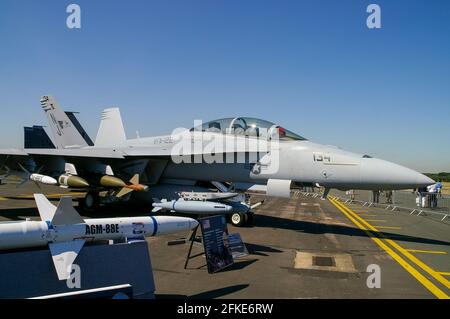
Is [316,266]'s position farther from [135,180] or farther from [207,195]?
[135,180]

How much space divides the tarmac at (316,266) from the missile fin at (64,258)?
5.17 feet

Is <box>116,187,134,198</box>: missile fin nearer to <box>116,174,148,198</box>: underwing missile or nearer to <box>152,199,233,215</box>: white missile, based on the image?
→ <box>116,174,148,198</box>: underwing missile

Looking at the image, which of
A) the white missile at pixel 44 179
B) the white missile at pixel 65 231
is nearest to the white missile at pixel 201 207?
the white missile at pixel 65 231

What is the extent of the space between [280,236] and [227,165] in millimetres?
3157

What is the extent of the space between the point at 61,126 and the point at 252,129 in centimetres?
1327

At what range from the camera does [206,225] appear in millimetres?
7160

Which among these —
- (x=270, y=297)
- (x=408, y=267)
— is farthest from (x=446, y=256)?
(x=270, y=297)

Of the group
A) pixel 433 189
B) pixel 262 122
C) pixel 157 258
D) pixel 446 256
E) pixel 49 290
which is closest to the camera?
pixel 49 290

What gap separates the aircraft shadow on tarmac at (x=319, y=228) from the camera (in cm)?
1094

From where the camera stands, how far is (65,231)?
6031 millimetres

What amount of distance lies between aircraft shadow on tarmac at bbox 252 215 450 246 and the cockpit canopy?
3362mm

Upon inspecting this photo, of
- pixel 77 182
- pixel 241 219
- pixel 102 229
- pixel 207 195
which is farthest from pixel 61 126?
pixel 102 229

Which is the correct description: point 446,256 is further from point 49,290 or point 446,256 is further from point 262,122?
point 49,290

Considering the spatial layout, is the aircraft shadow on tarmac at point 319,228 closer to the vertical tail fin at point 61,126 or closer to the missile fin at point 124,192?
the missile fin at point 124,192
